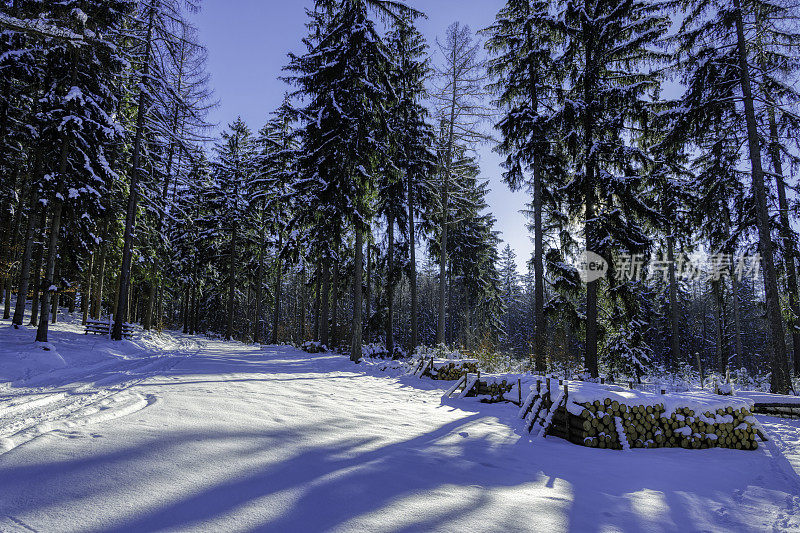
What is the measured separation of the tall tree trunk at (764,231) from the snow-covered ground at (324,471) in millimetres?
6009

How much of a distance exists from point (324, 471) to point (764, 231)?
15518 millimetres

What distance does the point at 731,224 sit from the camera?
1734cm

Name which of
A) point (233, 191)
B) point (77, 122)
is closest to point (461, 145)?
point (77, 122)

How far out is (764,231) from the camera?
12500 mm

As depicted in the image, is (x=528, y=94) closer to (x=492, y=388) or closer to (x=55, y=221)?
(x=492, y=388)

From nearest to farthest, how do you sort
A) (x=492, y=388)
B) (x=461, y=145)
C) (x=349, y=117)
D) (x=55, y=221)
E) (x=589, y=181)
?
(x=492, y=388) < (x=55, y=221) < (x=589, y=181) < (x=349, y=117) < (x=461, y=145)

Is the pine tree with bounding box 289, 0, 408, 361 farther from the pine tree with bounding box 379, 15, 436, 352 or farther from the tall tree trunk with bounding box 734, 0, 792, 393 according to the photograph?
the tall tree trunk with bounding box 734, 0, 792, 393

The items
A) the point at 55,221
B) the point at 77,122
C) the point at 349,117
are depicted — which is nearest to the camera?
the point at 77,122

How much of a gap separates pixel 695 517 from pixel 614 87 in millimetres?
14873

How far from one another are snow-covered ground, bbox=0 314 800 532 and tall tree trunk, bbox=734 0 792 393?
6.01 m

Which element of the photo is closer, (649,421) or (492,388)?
(649,421)

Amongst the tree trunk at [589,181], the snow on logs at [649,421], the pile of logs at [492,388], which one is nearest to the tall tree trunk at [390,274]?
the tree trunk at [589,181]

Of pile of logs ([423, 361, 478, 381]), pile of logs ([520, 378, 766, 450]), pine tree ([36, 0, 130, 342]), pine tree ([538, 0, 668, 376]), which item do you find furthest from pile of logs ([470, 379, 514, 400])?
pine tree ([36, 0, 130, 342])

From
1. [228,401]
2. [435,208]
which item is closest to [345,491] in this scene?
[228,401]
